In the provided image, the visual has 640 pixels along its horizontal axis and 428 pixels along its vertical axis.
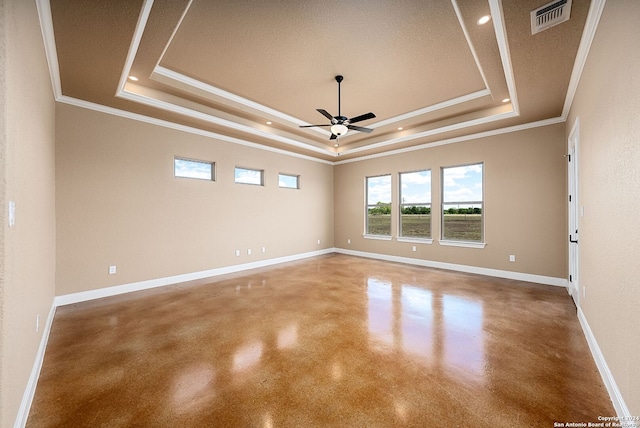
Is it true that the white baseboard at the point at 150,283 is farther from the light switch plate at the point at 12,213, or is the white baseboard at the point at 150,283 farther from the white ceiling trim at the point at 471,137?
the white ceiling trim at the point at 471,137

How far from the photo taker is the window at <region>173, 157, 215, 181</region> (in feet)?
16.6

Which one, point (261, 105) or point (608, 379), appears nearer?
point (608, 379)

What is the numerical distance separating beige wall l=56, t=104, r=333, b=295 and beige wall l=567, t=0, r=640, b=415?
221 inches

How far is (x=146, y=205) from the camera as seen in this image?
461cm

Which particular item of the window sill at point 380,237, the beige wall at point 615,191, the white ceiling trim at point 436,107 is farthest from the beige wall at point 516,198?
the beige wall at point 615,191

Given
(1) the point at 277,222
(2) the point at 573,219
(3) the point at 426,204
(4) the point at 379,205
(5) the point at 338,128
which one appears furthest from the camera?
(4) the point at 379,205

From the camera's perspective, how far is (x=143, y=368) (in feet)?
7.37

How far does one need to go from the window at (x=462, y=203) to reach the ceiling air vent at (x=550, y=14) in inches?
145

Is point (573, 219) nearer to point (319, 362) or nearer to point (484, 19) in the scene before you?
point (484, 19)

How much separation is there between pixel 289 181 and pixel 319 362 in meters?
5.46

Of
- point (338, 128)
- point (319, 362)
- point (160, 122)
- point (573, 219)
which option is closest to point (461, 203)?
point (573, 219)

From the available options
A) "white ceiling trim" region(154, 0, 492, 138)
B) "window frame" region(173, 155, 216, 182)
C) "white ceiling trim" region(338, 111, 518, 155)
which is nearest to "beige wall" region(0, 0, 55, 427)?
"white ceiling trim" region(154, 0, 492, 138)

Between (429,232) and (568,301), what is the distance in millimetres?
2836

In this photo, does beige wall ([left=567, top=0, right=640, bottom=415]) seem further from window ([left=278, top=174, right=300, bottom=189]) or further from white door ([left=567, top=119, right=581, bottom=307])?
window ([left=278, top=174, right=300, bottom=189])
